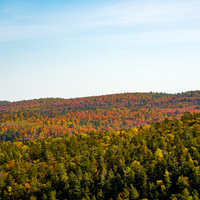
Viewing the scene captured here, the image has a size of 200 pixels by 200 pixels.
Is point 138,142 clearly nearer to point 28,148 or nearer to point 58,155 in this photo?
A: point 58,155

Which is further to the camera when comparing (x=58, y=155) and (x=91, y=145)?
(x=91, y=145)

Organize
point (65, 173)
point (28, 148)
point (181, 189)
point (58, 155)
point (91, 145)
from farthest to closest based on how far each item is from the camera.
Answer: point (28, 148), point (91, 145), point (58, 155), point (65, 173), point (181, 189)

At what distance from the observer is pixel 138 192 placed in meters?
78.8

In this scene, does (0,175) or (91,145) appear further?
(91,145)

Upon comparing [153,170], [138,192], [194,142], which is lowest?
[138,192]

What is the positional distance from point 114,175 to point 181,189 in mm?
23414

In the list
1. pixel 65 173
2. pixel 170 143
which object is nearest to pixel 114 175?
pixel 65 173

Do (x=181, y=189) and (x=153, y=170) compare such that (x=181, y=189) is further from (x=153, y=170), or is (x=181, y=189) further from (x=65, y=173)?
(x=65, y=173)

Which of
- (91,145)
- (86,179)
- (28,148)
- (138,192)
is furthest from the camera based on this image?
(28,148)

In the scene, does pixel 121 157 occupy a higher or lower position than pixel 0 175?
higher

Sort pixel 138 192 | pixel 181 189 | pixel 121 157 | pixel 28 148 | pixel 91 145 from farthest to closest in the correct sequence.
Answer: pixel 28 148
pixel 91 145
pixel 121 157
pixel 138 192
pixel 181 189

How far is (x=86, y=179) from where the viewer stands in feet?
276

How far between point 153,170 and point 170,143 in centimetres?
2767

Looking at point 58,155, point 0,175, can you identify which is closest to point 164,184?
point 58,155
